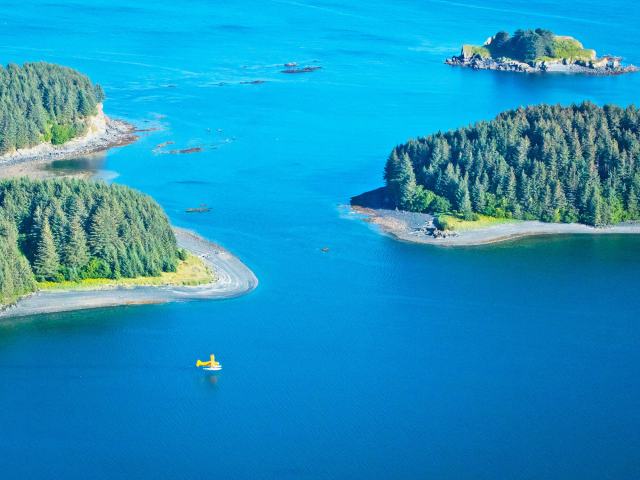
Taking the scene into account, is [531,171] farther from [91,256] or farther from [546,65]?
[546,65]

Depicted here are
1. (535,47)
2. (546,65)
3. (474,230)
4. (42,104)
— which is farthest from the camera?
(535,47)

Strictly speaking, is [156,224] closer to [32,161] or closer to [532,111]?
[32,161]

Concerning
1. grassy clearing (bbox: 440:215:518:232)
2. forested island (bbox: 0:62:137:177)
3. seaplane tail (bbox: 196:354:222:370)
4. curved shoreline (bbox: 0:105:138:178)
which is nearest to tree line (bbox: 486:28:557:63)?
curved shoreline (bbox: 0:105:138:178)

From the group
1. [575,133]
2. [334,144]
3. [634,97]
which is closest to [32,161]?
[334,144]

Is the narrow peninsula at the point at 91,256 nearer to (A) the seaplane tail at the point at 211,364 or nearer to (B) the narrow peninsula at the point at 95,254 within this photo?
(B) the narrow peninsula at the point at 95,254

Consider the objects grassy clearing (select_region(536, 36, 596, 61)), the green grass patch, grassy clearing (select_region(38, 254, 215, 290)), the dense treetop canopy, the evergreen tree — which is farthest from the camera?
the green grass patch

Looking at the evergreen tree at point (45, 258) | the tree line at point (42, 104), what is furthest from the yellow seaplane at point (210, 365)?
the tree line at point (42, 104)

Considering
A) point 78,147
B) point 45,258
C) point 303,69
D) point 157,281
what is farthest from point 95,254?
point 303,69

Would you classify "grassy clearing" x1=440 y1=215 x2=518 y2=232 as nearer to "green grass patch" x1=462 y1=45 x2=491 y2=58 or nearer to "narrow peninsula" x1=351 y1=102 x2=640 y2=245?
"narrow peninsula" x1=351 y1=102 x2=640 y2=245
